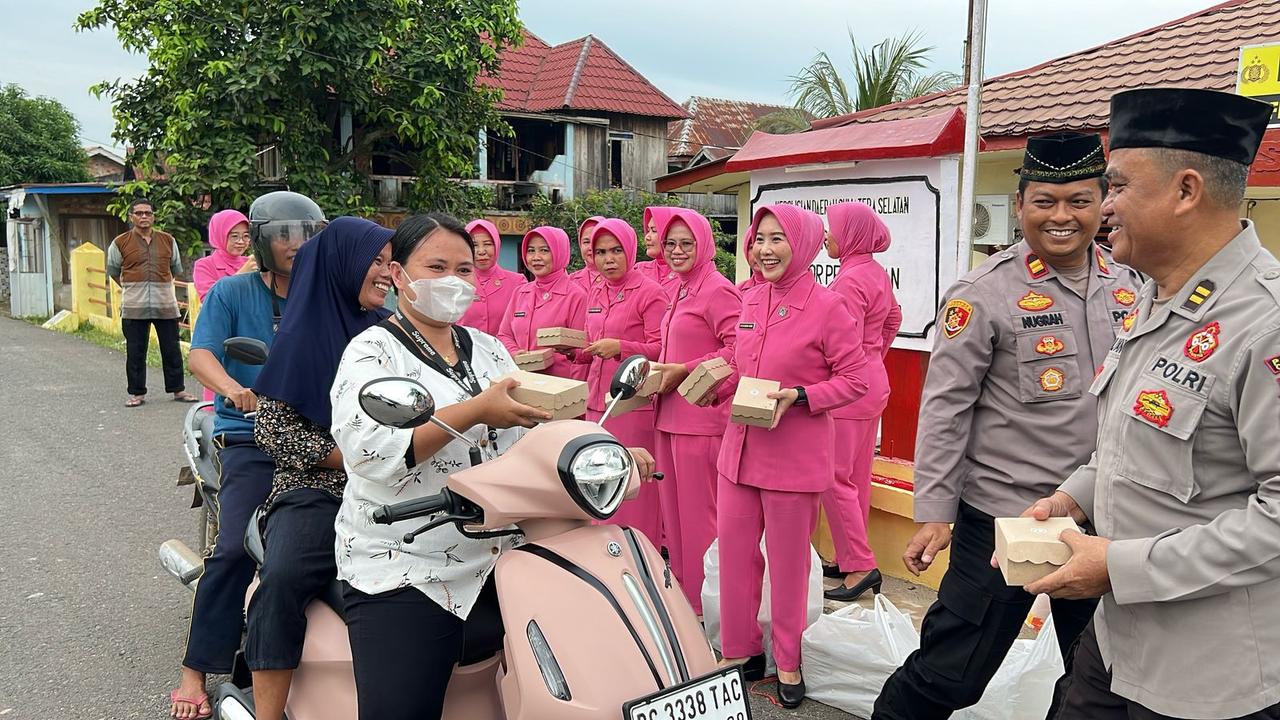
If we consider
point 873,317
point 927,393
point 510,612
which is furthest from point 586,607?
point 873,317

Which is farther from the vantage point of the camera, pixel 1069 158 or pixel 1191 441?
pixel 1069 158

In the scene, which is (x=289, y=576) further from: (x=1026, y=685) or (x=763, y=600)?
(x=1026, y=685)

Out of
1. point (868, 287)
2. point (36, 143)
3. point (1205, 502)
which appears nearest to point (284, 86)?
point (868, 287)

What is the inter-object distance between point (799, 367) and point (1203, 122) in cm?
224

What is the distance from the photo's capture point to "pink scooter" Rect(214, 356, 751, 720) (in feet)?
6.61

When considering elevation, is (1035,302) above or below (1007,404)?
above

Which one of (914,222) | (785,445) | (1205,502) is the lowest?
(785,445)

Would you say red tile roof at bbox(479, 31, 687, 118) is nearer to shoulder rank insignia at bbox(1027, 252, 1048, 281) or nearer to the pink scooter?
shoulder rank insignia at bbox(1027, 252, 1048, 281)

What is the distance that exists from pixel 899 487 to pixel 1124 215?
3622 millimetres

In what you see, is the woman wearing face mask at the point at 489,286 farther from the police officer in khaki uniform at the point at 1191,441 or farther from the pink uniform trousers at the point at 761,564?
the police officer in khaki uniform at the point at 1191,441

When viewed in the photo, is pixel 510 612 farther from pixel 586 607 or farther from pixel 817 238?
pixel 817 238

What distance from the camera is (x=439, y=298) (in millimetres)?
2613

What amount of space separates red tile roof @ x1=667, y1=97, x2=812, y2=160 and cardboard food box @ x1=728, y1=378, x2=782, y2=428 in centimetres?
2353

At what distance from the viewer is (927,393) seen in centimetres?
292
